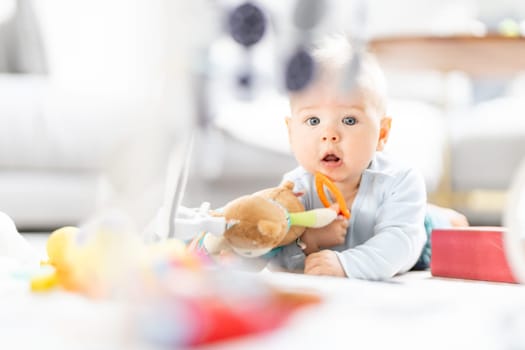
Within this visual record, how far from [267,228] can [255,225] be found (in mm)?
12

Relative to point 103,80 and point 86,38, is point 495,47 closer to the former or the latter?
point 103,80

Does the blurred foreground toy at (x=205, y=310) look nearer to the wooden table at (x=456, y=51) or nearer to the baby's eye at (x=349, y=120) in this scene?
the baby's eye at (x=349, y=120)

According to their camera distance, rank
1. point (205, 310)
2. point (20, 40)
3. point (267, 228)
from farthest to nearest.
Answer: point (20, 40) < point (267, 228) < point (205, 310)

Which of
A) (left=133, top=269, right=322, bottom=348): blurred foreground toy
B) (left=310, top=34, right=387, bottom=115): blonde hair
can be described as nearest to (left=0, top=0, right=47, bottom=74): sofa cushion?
(left=310, top=34, right=387, bottom=115): blonde hair

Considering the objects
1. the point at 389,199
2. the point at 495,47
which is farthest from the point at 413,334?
the point at 495,47

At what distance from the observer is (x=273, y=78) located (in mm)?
495

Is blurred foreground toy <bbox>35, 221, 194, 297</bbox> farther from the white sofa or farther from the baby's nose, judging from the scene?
the baby's nose

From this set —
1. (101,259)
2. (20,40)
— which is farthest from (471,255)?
(20,40)

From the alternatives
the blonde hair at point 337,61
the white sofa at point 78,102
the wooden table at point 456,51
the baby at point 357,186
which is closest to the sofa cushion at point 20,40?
the white sofa at point 78,102

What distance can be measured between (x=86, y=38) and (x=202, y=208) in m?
1.75

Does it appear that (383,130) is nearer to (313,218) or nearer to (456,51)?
(313,218)

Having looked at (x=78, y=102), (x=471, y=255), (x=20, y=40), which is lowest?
(x=471, y=255)

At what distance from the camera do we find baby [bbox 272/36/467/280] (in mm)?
651

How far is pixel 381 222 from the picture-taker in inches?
27.0
